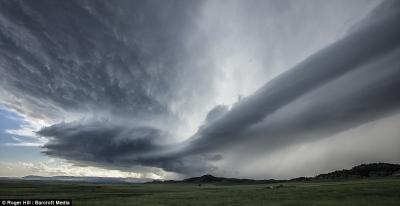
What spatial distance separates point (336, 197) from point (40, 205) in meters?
58.2

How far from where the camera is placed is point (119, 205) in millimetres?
55188

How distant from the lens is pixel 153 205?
56781 millimetres

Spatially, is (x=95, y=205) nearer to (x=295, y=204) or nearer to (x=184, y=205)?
(x=184, y=205)

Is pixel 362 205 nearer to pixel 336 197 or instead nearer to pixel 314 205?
pixel 314 205

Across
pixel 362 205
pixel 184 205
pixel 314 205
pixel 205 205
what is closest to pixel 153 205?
pixel 184 205

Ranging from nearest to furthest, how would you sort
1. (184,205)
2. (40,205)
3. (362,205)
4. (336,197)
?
(362,205) < (40,205) < (184,205) < (336,197)

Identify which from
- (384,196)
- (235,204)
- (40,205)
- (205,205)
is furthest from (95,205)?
(384,196)

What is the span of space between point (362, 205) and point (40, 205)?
55509 mm

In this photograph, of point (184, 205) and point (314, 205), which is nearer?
point (314, 205)

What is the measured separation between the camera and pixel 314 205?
5097 centimetres

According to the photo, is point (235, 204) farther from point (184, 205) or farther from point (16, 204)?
point (16, 204)

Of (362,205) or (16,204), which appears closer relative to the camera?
(362,205)

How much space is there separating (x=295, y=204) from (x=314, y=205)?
3.45 metres

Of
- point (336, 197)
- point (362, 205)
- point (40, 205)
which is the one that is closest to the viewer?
point (362, 205)
